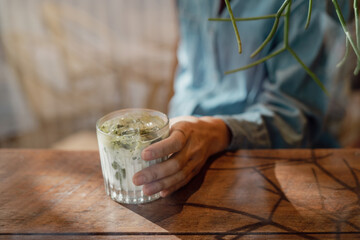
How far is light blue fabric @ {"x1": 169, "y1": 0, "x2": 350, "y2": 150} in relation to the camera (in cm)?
72

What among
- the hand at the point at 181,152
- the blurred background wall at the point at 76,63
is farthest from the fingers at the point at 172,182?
the blurred background wall at the point at 76,63

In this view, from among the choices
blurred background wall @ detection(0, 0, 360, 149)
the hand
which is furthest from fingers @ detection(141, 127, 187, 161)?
blurred background wall @ detection(0, 0, 360, 149)

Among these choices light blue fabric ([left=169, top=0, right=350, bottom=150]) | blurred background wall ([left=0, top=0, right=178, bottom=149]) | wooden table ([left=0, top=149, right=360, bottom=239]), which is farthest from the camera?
blurred background wall ([left=0, top=0, right=178, bottom=149])

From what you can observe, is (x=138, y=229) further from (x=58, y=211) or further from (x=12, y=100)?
(x=12, y=100)

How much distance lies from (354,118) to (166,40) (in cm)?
96

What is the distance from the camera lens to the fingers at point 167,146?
0.44 m

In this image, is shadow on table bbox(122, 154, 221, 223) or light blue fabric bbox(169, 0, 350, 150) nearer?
shadow on table bbox(122, 154, 221, 223)

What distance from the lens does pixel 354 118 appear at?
58.5 inches

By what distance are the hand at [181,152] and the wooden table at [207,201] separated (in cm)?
2

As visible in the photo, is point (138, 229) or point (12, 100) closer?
point (138, 229)

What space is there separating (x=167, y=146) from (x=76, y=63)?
160 centimetres

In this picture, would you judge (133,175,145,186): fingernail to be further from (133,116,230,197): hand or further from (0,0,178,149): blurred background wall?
(0,0,178,149): blurred background wall

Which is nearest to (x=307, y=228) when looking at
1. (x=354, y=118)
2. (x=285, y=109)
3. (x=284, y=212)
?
(x=284, y=212)

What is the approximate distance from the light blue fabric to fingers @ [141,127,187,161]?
163 mm
